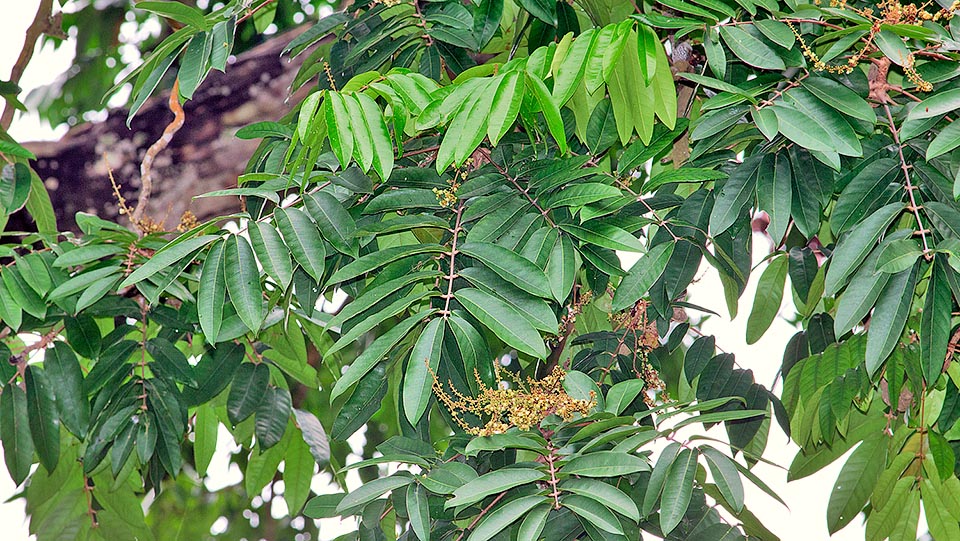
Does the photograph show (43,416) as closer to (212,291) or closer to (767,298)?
(212,291)

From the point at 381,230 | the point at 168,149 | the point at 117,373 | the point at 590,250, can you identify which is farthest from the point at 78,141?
the point at 590,250

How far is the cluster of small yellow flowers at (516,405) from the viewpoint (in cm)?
103

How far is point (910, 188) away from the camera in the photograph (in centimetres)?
107

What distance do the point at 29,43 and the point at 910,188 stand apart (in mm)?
1884

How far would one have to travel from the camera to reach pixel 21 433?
5.04 ft

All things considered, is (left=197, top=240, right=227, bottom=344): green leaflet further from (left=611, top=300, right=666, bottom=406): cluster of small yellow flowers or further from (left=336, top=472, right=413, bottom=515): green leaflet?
(left=611, top=300, right=666, bottom=406): cluster of small yellow flowers

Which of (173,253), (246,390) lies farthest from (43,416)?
(173,253)

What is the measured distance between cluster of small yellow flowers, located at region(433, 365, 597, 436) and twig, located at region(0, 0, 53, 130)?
1.46 metres

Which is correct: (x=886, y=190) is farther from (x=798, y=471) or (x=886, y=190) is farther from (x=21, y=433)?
(x=21, y=433)

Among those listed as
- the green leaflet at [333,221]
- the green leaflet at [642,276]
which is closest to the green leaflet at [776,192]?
the green leaflet at [642,276]

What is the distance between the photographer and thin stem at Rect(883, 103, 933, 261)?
1024 mm

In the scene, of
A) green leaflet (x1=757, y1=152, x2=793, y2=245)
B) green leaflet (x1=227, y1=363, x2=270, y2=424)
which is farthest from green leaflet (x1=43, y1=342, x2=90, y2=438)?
green leaflet (x1=757, y1=152, x2=793, y2=245)

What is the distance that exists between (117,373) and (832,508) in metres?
1.13

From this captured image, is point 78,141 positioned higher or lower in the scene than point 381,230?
lower
